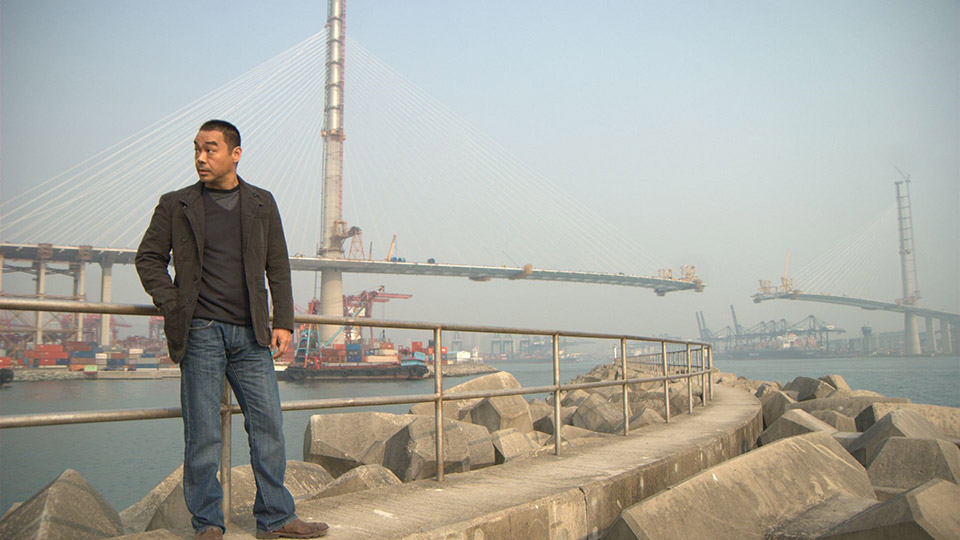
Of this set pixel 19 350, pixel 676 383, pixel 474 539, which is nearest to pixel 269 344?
pixel 474 539

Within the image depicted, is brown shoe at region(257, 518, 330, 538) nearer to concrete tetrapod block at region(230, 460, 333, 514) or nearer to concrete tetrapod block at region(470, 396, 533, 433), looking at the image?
concrete tetrapod block at region(230, 460, 333, 514)

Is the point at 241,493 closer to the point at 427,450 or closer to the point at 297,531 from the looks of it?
the point at 427,450

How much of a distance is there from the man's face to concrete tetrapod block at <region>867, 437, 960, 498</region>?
4.47m

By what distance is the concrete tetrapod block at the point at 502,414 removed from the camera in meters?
7.38

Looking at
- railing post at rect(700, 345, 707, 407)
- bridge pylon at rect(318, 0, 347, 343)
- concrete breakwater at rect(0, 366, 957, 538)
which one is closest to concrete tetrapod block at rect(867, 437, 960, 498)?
concrete breakwater at rect(0, 366, 957, 538)

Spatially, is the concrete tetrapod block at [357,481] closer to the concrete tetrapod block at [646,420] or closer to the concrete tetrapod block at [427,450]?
the concrete tetrapod block at [427,450]

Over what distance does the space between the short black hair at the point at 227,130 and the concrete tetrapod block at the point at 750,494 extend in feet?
6.85

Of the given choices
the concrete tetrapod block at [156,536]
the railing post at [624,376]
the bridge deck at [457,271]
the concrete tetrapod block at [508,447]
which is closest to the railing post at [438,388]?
the concrete tetrapod block at [156,536]

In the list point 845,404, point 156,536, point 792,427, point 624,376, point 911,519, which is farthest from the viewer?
point 845,404

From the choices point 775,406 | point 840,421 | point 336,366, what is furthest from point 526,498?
point 336,366

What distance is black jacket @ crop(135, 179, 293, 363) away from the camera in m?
2.24

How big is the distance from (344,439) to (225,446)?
364 centimetres

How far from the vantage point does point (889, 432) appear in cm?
552

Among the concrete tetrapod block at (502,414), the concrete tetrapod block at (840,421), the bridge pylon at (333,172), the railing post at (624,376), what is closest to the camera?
the railing post at (624,376)
